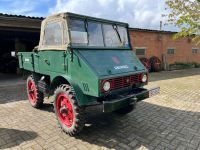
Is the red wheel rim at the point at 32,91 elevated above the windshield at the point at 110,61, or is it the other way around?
the windshield at the point at 110,61

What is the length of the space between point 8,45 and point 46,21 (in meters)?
20.1

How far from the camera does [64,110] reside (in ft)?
15.2

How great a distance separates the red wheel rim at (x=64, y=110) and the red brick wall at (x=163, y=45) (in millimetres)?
12113

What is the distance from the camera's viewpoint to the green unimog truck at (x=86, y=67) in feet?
13.4

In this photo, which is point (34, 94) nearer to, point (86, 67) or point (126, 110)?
point (126, 110)

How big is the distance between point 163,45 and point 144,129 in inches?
605

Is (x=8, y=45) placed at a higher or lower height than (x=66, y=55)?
higher

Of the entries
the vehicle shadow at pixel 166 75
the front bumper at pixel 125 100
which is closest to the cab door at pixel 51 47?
the front bumper at pixel 125 100

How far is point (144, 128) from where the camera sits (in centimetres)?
496

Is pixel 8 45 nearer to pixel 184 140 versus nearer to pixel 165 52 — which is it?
pixel 165 52

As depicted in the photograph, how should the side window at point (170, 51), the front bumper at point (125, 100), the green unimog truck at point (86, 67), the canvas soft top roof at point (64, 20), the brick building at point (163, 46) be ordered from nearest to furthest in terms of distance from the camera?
1. the front bumper at point (125, 100)
2. the green unimog truck at point (86, 67)
3. the canvas soft top roof at point (64, 20)
4. the brick building at point (163, 46)
5. the side window at point (170, 51)

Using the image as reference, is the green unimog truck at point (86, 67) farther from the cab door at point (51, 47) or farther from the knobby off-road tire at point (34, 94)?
the knobby off-road tire at point (34, 94)

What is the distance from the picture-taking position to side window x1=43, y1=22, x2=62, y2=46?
4741 millimetres

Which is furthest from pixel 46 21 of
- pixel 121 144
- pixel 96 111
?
pixel 121 144
